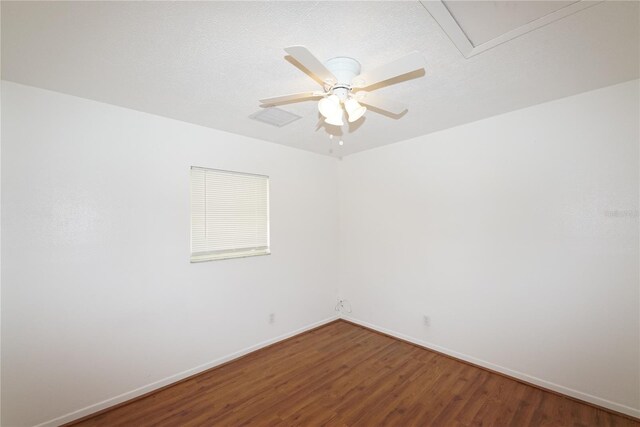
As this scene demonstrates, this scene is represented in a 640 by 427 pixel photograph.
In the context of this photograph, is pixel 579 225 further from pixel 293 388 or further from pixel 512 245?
pixel 293 388

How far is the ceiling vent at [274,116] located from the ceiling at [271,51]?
12cm

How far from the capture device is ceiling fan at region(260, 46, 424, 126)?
4.95 feet

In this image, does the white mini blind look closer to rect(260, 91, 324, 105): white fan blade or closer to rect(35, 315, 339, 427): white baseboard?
rect(35, 315, 339, 427): white baseboard

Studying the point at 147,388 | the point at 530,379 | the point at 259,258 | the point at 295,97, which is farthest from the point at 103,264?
the point at 530,379

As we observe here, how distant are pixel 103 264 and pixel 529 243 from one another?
3.97 m

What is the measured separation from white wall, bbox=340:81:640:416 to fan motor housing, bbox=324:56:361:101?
193 centimetres

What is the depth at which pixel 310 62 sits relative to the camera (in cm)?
139

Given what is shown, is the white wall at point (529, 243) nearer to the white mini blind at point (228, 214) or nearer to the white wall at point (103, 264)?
the white mini blind at point (228, 214)

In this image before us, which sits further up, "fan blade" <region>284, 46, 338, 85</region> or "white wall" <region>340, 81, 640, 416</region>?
"fan blade" <region>284, 46, 338, 85</region>

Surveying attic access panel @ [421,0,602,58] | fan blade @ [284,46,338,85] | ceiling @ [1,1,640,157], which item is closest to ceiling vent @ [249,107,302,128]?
ceiling @ [1,1,640,157]

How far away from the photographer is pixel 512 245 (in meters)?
2.75

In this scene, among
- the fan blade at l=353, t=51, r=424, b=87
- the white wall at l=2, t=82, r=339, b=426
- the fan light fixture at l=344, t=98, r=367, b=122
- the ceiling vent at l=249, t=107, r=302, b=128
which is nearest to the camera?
the fan blade at l=353, t=51, r=424, b=87

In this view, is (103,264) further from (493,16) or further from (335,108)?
(493,16)

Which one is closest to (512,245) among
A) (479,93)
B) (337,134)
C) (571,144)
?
(571,144)
